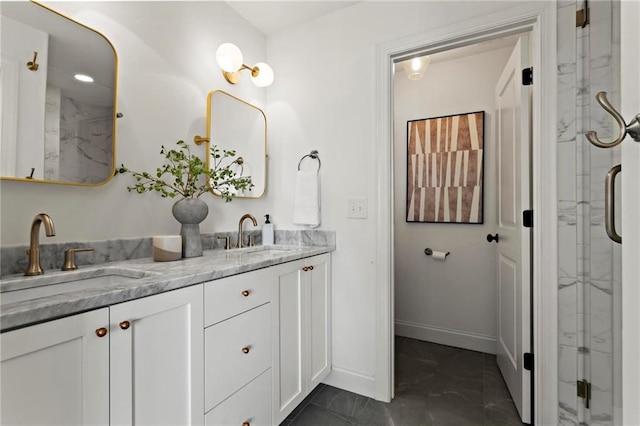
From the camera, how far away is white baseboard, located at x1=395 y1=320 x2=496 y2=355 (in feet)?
8.13

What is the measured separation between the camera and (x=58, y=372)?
2.35 ft

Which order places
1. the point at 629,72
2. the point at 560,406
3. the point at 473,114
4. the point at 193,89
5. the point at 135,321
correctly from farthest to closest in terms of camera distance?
the point at 473,114 < the point at 193,89 < the point at 560,406 < the point at 135,321 < the point at 629,72

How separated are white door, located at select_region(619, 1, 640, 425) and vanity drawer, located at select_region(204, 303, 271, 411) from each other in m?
1.10

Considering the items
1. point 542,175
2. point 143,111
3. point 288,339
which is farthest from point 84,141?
point 542,175

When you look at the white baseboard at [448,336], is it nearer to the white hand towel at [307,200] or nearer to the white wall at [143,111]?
the white hand towel at [307,200]

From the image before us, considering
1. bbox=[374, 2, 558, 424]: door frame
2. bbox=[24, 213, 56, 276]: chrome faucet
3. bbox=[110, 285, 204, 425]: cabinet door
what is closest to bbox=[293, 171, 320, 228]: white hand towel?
bbox=[110, 285, 204, 425]: cabinet door

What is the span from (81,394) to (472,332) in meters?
2.60

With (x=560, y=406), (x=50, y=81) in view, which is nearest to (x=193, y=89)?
(x=50, y=81)

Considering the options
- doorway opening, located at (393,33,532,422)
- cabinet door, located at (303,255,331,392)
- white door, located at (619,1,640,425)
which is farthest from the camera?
doorway opening, located at (393,33,532,422)

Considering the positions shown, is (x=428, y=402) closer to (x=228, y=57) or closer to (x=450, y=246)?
(x=450, y=246)

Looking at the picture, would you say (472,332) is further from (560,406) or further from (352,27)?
(352,27)

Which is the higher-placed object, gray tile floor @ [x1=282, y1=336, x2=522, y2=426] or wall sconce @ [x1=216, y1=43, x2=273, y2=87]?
wall sconce @ [x1=216, y1=43, x2=273, y2=87]

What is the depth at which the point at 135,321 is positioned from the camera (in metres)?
0.88

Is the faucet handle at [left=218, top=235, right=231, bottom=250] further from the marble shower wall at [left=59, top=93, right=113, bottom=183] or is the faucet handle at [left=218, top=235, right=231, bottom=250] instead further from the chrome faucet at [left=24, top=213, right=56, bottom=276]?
the chrome faucet at [left=24, top=213, right=56, bottom=276]
